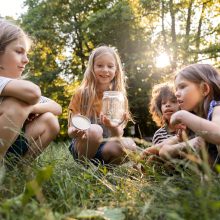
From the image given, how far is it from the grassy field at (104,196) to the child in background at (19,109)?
29 centimetres

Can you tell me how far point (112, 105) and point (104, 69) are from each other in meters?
0.75

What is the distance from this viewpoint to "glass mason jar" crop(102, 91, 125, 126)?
283 cm

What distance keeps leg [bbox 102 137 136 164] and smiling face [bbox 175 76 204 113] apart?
657 millimetres

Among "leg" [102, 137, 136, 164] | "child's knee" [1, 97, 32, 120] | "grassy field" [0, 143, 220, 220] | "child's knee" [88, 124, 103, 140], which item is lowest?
"leg" [102, 137, 136, 164]

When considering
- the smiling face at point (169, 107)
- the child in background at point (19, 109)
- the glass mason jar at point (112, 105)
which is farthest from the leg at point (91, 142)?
the smiling face at point (169, 107)

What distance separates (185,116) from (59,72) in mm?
18192

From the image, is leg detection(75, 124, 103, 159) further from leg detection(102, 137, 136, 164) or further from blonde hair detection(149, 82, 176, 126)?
blonde hair detection(149, 82, 176, 126)

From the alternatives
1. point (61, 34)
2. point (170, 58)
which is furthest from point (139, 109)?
point (61, 34)

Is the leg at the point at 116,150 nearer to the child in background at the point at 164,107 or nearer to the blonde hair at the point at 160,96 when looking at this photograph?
the child in background at the point at 164,107

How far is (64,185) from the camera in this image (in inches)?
70.7

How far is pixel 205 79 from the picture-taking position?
2.49 metres

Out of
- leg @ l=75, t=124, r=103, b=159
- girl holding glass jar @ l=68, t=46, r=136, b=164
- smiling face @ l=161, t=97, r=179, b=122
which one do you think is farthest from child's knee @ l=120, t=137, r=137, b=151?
smiling face @ l=161, t=97, r=179, b=122

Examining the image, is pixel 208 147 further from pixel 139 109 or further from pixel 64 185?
pixel 139 109

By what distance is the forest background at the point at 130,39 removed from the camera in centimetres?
1513
